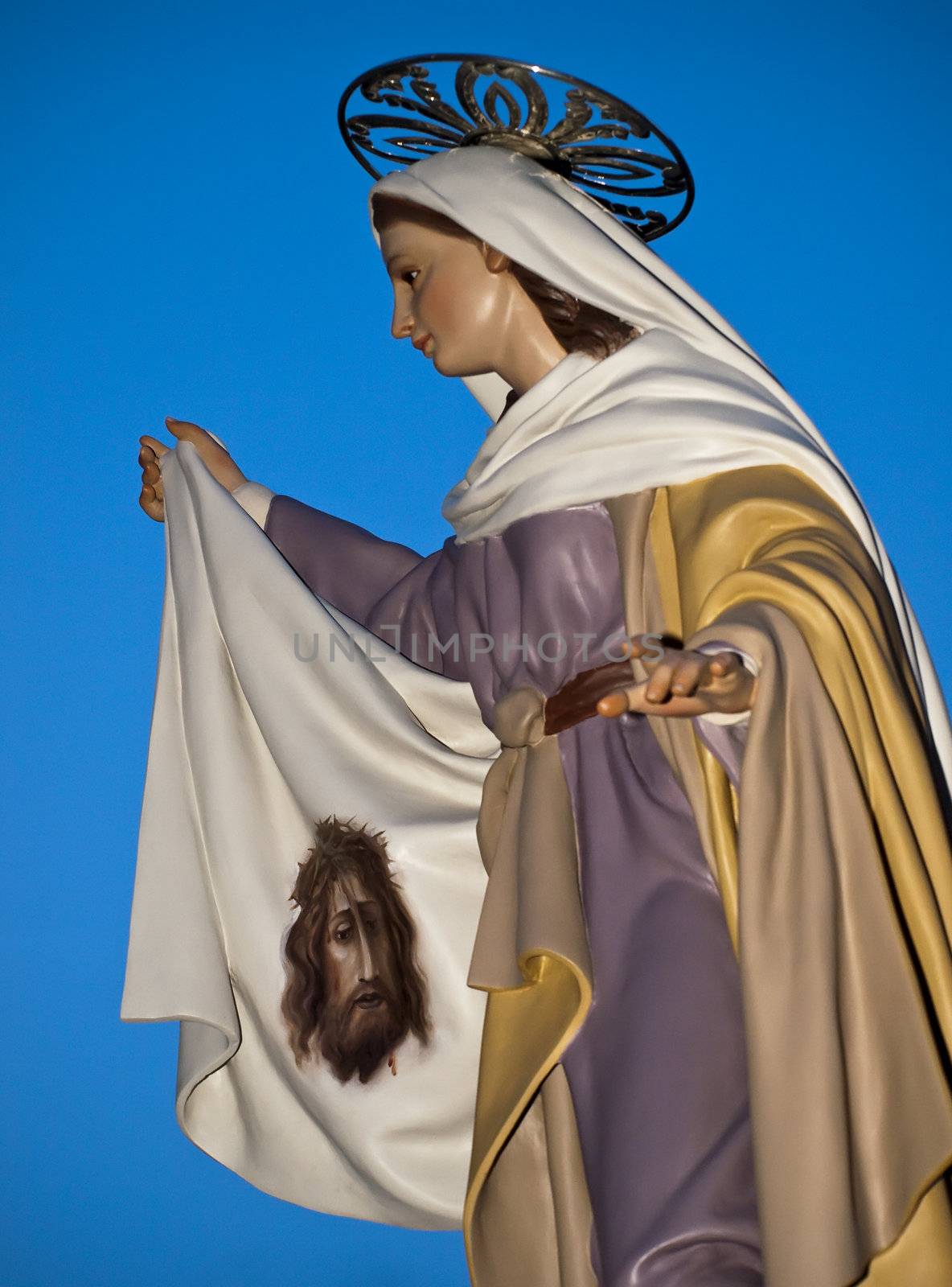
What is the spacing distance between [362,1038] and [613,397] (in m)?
0.75

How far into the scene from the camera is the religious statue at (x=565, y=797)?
1724 millimetres

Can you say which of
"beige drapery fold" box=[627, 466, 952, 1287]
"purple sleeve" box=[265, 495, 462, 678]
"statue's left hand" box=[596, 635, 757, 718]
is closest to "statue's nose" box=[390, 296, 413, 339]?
"purple sleeve" box=[265, 495, 462, 678]

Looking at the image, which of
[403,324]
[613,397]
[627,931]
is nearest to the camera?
[627,931]

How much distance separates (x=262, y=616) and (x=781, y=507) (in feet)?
2.05

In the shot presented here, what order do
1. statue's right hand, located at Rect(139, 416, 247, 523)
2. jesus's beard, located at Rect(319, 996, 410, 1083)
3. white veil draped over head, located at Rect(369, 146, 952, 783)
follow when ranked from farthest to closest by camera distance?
1. statue's right hand, located at Rect(139, 416, 247, 523)
2. jesus's beard, located at Rect(319, 996, 410, 1083)
3. white veil draped over head, located at Rect(369, 146, 952, 783)

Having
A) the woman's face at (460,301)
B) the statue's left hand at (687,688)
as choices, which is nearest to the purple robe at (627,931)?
the statue's left hand at (687,688)

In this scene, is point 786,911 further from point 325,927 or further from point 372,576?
point 372,576

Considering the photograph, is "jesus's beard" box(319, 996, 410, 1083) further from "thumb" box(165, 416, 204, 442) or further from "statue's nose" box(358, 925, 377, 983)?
"thumb" box(165, 416, 204, 442)

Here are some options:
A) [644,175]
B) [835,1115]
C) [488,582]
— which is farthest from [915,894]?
[644,175]

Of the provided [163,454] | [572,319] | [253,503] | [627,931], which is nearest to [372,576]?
[253,503]

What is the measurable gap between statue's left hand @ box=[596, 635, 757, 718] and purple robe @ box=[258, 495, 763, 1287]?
0.11 metres

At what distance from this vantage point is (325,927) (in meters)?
2.18

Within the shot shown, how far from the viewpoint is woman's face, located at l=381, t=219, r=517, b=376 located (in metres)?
2.21

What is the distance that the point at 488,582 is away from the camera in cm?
217
